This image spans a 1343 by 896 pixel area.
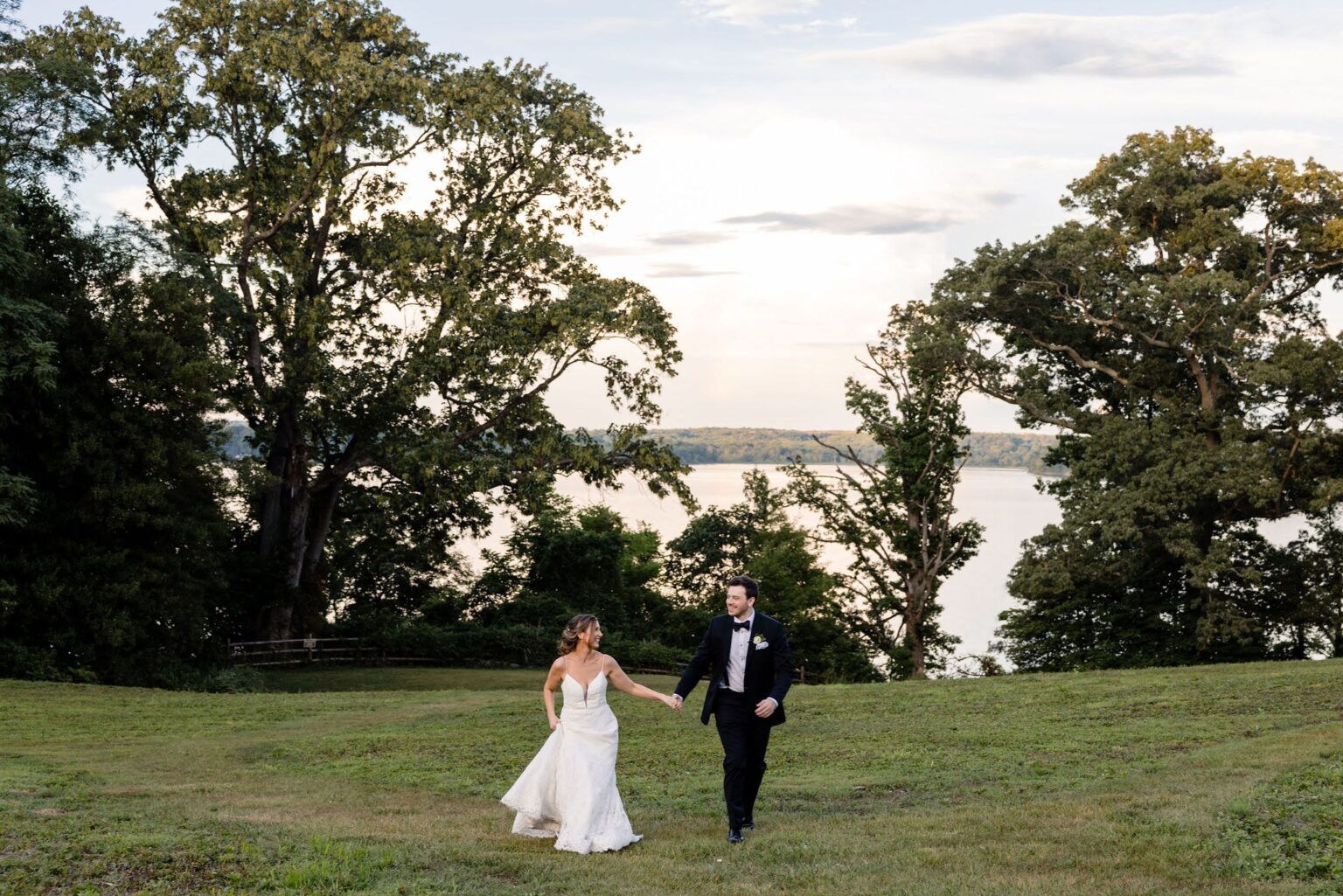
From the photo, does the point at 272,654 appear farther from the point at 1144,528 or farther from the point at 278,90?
the point at 1144,528

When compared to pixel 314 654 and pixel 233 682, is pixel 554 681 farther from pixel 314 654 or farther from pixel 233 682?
pixel 314 654

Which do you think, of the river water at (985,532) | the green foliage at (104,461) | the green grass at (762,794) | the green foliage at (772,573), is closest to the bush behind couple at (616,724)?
the green grass at (762,794)

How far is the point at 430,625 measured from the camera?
42.2 meters

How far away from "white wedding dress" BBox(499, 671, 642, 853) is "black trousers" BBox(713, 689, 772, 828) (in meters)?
0.83

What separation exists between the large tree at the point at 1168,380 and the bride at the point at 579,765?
26654 mm

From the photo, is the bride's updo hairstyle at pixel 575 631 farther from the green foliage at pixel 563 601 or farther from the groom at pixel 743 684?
the green foliage at pixel 563 601

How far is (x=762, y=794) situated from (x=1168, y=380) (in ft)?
97.3

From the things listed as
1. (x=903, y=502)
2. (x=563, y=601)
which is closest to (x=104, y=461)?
(x=563, y=601)

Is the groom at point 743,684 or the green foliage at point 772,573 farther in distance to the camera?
the green foliage at point 772,573

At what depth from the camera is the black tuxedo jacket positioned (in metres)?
9.81

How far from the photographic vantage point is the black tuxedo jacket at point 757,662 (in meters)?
9.81

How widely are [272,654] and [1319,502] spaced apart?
28.9 m

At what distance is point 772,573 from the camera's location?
49531 millimetres

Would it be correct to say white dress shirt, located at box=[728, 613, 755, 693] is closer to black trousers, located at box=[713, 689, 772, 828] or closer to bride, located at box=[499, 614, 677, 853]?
black trousers, located at box=[713, 689, 772, 828]
